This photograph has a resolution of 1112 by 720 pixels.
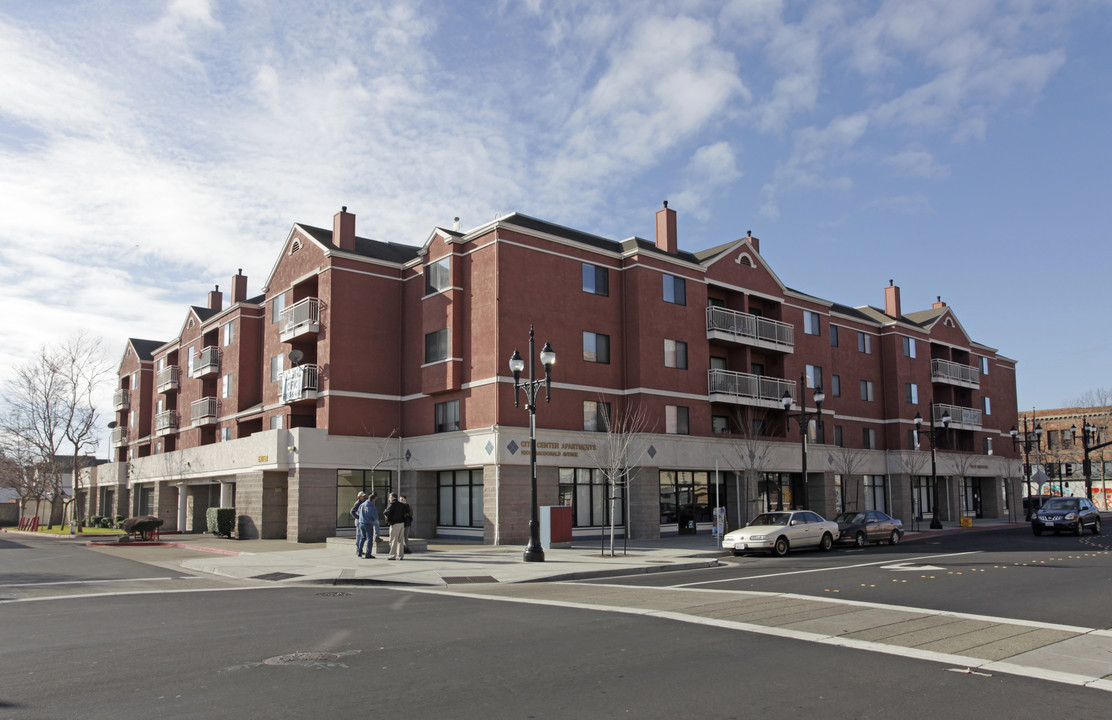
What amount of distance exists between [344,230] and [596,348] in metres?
12.7

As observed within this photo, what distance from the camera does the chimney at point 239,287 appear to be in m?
50.3

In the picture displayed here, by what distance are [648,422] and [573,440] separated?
155 inches

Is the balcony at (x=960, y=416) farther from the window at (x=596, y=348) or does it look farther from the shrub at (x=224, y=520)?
the shrub at (x=224, y=520)

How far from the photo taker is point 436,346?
113ft

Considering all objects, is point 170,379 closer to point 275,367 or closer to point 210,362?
point 210,362

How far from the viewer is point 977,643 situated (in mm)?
10000

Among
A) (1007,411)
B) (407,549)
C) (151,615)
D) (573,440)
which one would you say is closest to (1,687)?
(151,615)

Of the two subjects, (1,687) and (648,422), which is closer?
(1,687)

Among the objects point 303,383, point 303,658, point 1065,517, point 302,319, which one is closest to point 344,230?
point 302,319

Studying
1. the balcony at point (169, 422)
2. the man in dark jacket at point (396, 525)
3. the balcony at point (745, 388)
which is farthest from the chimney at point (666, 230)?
the balcony at point (169, 422)

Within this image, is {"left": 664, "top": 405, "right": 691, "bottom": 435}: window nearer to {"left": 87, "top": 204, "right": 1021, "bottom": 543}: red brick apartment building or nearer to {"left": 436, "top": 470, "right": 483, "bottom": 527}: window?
{"left": 87, "top": 204, "right": 1021, "bottom": 543}: red brick apartment building

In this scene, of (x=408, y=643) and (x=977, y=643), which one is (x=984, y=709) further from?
(x=408, y=643)

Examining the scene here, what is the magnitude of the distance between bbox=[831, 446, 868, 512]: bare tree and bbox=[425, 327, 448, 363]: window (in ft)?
72.2

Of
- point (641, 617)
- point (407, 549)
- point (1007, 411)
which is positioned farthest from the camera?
point (1007, 411)
